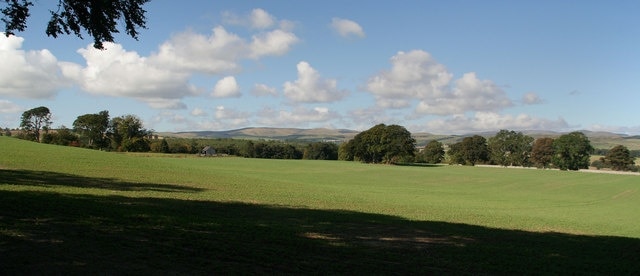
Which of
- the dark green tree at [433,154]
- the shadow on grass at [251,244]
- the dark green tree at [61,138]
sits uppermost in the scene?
the dark green tree at [61,138]

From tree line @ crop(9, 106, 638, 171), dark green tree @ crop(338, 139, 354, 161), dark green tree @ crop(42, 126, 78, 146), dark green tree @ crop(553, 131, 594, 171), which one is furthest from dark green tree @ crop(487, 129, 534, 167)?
dark green tree @ crop(42, 126, 78, 146)

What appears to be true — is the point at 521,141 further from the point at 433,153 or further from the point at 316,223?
the point at 316,223

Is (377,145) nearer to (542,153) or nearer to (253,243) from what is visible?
(542,153)

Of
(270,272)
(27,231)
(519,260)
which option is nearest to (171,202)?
(27,231)

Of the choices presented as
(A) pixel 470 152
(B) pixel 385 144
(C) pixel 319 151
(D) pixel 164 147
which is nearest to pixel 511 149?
(A) pixel 470 152

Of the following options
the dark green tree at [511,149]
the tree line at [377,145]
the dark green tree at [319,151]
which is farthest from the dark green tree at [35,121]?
the dark green tree at [511,149]

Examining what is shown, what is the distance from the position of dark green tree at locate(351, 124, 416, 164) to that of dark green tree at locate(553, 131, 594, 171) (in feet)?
137

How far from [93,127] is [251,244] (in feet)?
401

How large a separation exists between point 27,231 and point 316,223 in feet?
32.3

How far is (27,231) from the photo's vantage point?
1019 centimetres

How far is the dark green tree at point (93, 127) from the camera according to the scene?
118 metres

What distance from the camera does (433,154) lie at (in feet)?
504

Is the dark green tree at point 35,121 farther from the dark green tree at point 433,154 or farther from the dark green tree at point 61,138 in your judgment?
the dark green tree at point 433,154

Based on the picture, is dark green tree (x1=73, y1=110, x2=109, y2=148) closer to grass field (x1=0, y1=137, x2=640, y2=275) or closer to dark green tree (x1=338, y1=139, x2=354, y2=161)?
dark green tree (x1=338, y1=139, x2=354, y2=161)
